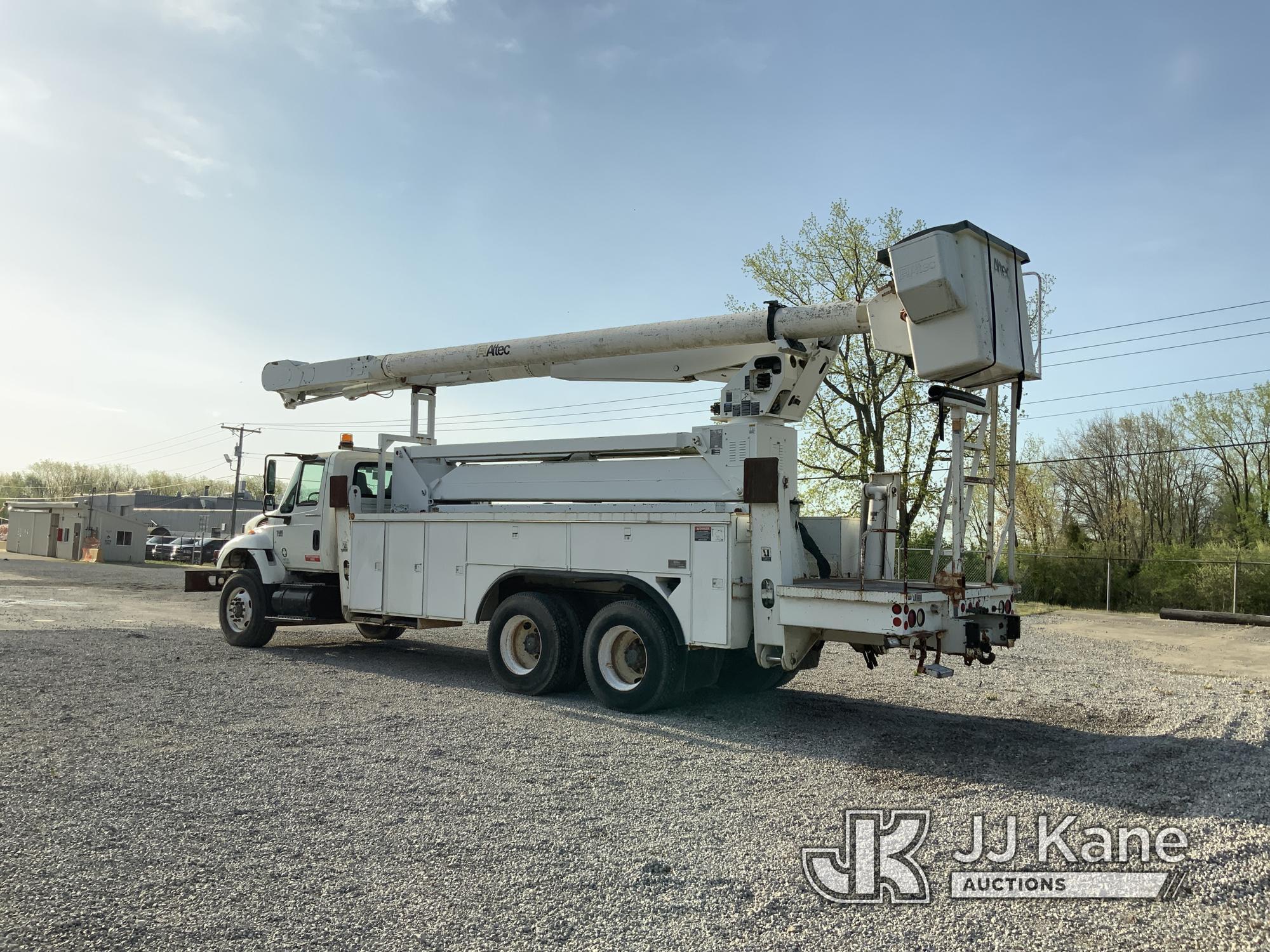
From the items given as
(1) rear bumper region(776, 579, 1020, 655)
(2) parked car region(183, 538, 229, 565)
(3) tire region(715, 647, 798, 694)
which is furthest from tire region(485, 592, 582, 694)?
(2) parked car region(183, 538, 229, 565)

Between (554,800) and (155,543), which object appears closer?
(554,800)

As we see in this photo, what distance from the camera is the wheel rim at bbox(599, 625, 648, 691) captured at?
8680mm

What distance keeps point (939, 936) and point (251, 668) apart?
8947 mm

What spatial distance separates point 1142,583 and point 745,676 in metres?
21.6

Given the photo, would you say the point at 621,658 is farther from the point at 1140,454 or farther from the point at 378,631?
the point at 1140,454

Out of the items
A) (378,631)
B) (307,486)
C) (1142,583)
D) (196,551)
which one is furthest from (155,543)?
(1142,583)

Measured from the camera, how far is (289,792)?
5684 millimetres

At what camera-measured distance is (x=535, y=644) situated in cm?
948

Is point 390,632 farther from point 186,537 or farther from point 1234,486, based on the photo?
point 186,537

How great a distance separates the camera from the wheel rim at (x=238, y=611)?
12.6 m

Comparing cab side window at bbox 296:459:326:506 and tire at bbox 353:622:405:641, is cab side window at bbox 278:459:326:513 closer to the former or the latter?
cab side window at bbox 296:459:326:506

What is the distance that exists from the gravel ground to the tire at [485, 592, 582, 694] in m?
0.27

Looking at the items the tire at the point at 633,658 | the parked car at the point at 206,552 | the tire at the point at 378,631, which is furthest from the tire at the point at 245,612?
the parked car at the point at 206,552

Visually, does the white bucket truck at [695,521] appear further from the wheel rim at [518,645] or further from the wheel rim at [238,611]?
the wheel rim at [238,611]
